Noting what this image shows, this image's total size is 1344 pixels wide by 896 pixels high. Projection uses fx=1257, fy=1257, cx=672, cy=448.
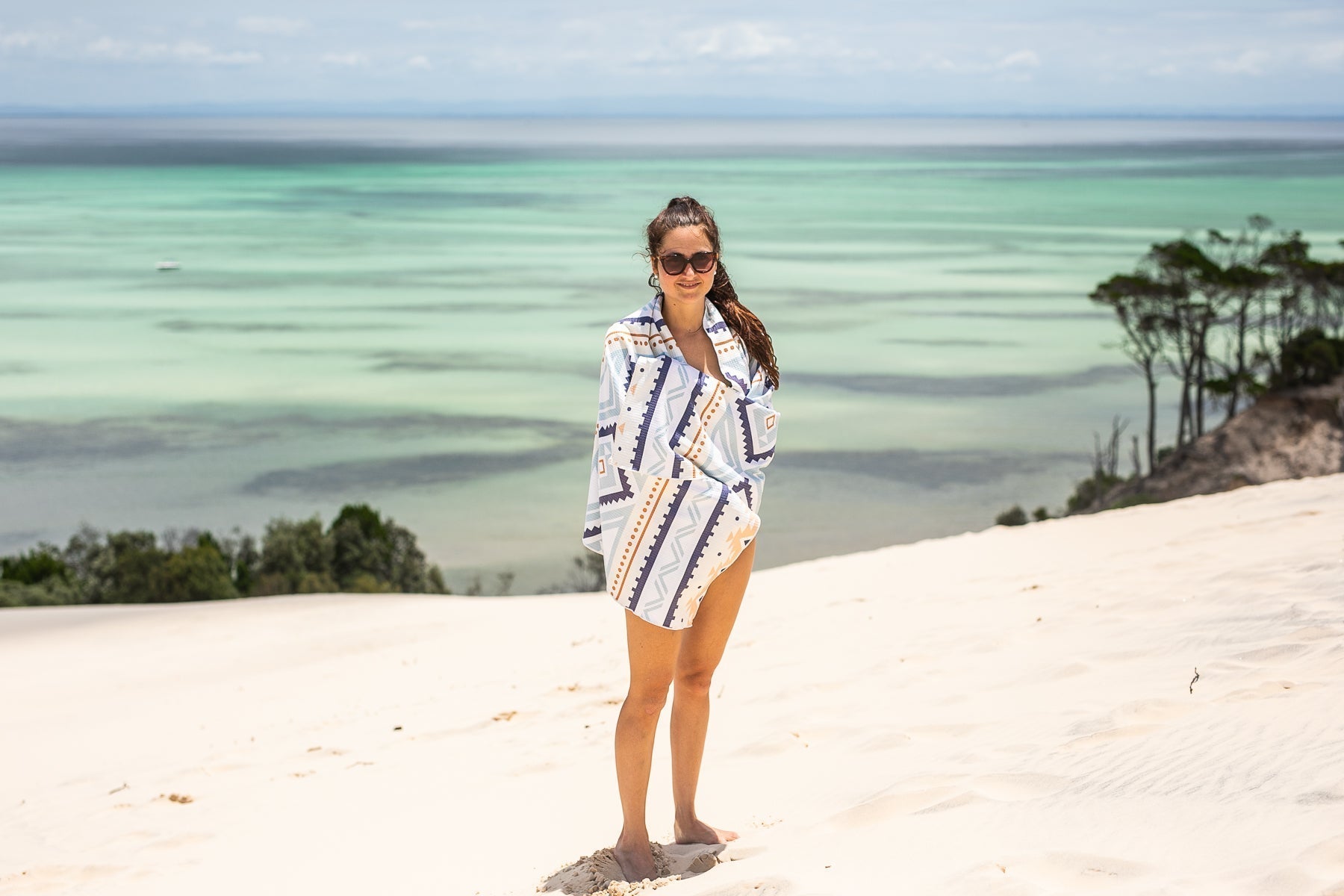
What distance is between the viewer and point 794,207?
89812mm

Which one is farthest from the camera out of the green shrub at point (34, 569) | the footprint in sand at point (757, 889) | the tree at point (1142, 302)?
the tree at point (1142, 302)

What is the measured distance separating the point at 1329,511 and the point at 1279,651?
375 cm

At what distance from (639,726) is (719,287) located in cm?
112

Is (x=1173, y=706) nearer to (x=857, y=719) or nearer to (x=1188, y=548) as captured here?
(x=857, y=719)

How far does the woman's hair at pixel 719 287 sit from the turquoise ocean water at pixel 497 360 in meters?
12.6

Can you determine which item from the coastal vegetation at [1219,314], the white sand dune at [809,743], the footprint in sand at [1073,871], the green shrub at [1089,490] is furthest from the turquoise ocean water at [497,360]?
the footprint in sand at [1073,871]

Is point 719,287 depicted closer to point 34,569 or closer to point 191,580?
point 191,580

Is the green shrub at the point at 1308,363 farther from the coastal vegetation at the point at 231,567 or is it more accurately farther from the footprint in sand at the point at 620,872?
the footprint in sand at the point at 620,872

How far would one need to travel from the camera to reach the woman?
290 cm

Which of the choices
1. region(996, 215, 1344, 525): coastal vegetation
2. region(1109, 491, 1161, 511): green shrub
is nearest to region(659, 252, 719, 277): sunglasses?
region(1109, 491, 1161, 511): green shrub

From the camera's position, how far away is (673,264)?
3.01 meters

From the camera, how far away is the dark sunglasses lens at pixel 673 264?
301 centimetres

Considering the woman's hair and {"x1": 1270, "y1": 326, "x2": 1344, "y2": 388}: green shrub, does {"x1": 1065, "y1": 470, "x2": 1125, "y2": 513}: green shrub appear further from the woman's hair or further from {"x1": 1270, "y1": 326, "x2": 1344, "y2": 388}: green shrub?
the woman's hair

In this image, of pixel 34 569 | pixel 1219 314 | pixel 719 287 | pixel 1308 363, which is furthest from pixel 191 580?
pixel 1219 314
